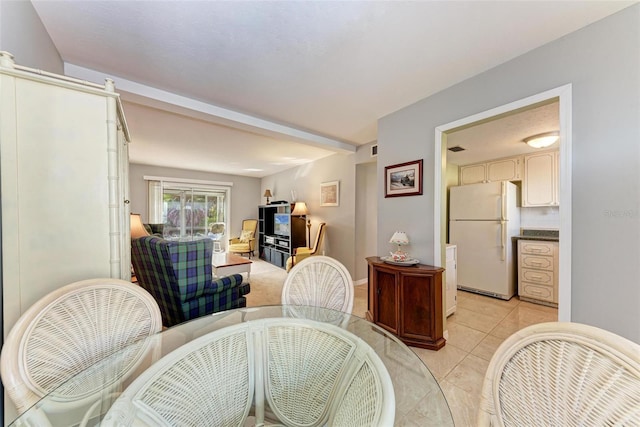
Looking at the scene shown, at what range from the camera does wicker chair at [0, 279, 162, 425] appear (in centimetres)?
78

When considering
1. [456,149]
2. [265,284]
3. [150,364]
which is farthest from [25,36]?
[456,149]

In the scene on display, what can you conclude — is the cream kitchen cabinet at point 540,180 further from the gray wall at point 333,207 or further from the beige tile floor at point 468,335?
the gray wall at point 333,207

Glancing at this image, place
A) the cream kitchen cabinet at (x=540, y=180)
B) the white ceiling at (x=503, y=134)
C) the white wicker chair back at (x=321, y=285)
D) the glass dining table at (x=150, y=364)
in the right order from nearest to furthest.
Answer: the glass dining table at (x=150, y=364)
the white wicker chair back at (x=321, y=285)
the white ceiling at (x=503, y=134)
the cream kitchen cabinet at (x=540, y=180)

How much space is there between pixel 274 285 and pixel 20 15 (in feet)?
12.2

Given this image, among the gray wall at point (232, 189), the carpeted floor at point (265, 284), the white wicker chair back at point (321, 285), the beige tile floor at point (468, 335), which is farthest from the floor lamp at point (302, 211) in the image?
the white wicker chair back at point (321, 285)

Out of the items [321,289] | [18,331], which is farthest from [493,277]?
[18,331]

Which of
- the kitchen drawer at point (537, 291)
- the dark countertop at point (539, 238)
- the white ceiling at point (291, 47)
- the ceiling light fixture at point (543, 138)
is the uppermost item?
the white ceiling at point (291, 47)

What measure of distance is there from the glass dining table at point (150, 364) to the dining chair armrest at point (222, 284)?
839 mm

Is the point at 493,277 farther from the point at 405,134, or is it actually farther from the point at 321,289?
the point at 321,289

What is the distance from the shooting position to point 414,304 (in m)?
2.13

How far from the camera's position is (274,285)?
3.99 m

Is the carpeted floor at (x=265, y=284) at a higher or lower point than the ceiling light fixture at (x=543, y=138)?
lower

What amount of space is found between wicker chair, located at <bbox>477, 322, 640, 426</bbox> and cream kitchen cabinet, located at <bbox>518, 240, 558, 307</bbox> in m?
3.46

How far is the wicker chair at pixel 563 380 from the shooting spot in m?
0.55
